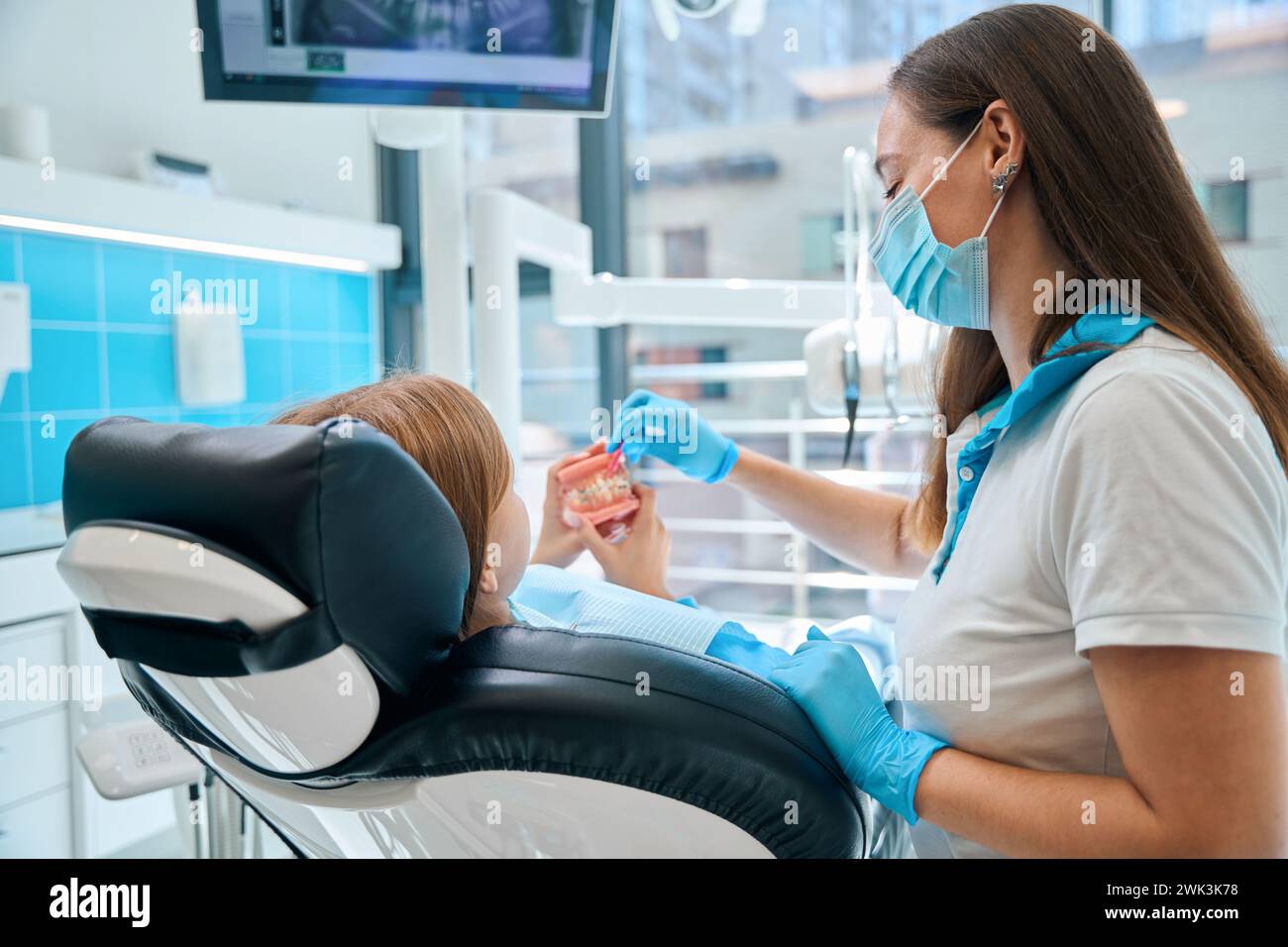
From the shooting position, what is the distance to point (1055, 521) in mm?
798

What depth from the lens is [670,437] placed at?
1.53 meters

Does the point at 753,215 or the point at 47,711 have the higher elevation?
the point at 753,215

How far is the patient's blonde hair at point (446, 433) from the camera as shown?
0.93 m

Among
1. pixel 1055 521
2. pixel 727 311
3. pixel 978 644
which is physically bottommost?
pixel 978 644

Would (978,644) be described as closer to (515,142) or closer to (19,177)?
(19,177)

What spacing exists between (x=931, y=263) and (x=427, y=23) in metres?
0.82

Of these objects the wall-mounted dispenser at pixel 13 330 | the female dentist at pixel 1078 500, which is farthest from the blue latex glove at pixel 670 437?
the wall-mounted dispenser at pixel 13 330

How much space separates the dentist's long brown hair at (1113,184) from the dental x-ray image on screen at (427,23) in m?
0.68

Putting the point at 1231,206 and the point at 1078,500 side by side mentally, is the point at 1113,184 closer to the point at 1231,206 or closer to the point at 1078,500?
the point at 1078,500

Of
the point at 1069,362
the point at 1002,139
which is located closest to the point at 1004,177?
the point at 1002,139

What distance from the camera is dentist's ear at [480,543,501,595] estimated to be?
38.8 inches

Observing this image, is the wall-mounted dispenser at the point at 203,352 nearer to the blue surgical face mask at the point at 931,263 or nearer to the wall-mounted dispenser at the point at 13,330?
the wall-mounted dispenser at the point at 13,330
